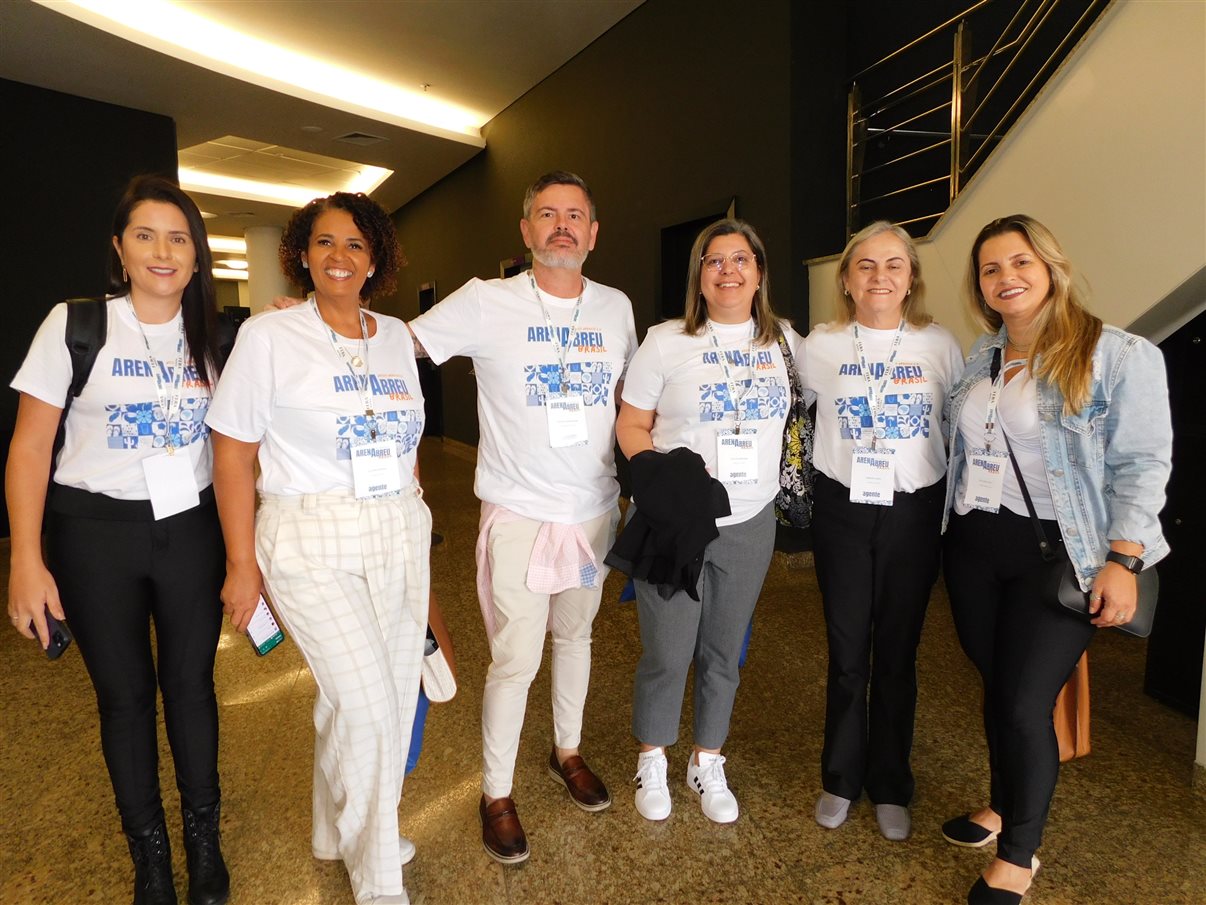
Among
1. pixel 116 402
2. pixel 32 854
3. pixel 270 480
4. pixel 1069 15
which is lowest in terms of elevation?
pixel 32 854

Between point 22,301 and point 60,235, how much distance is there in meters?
0.62

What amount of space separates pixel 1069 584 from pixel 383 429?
5.13 ft

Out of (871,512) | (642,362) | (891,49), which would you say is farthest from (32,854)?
(891,49)

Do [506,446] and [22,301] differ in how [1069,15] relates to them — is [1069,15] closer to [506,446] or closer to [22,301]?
[506,446]

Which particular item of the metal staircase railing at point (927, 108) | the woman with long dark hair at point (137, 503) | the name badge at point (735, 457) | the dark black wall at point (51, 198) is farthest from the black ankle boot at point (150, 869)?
the dark black wall at point (51, 198)

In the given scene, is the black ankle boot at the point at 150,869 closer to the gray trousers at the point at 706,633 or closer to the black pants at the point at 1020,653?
the gray trousers at the point at 706,633

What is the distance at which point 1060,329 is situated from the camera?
161 cm

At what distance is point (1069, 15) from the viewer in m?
3.80

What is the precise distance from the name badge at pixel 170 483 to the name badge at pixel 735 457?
1260mm

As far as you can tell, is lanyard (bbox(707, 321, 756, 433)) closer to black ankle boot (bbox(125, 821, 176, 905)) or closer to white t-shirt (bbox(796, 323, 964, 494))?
white t-shirt (bbox(796, 323, 964, 494))

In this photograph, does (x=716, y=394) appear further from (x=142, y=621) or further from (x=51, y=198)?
(x=51, y=198)

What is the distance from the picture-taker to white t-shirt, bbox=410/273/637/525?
73.9 inches

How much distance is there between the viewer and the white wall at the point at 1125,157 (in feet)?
6.59

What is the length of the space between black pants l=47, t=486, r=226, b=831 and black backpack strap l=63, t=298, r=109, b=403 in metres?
0.25
